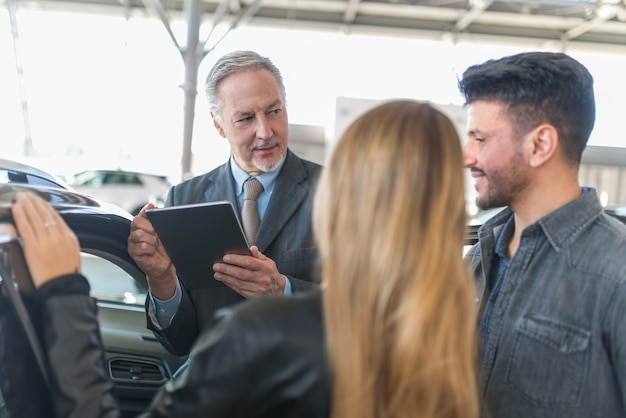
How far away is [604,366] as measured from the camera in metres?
1.25

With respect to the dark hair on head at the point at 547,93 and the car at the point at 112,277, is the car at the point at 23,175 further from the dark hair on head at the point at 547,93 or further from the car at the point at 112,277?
the dark hair on head at the point at 547,93

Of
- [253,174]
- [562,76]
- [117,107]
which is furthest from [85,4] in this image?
[562,76]

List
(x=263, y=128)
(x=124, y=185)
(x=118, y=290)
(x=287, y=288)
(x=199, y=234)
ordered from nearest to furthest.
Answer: (x=199, y=234) < (x=287, y=288) < (x=263, y=128) < (x=118, y=290) < (x=124, y=185)

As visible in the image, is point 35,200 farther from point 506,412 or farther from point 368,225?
point 506,412

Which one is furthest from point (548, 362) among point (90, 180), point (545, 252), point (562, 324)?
point (90, 180)

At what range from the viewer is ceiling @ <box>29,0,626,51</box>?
12141mm

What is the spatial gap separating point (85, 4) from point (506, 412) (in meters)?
13.0

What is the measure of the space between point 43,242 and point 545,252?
1137 mm

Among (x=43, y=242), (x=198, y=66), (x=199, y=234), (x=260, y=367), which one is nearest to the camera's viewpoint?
(x=260, y=367)

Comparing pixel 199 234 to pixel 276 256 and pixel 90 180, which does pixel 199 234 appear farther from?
pixel 90 180

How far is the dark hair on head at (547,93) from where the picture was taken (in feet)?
4.59

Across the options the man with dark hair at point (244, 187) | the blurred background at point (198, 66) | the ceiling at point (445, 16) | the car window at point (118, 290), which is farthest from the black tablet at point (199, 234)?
the ceiling at point (445, 16)

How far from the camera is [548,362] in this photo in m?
1.30

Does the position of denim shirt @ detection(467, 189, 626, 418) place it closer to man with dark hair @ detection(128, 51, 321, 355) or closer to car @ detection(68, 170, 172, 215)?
man with dark hair @ detection(128, 51, 321, 355)
